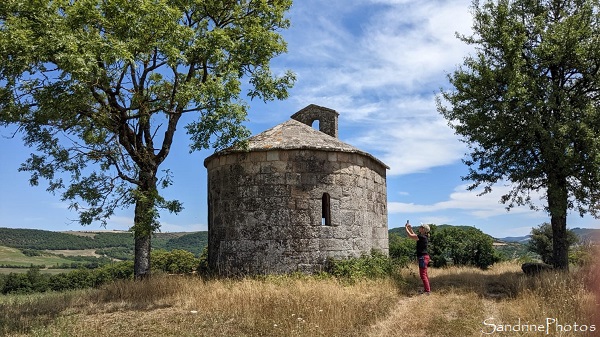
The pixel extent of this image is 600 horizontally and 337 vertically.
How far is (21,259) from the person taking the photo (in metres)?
75.2

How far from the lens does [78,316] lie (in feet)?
29.2

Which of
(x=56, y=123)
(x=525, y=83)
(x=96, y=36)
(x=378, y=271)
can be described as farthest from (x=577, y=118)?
(x=56, y=123)

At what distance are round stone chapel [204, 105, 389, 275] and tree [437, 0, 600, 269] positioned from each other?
409cm

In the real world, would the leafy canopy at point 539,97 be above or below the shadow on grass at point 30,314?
above

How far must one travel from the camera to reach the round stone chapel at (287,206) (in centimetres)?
1263

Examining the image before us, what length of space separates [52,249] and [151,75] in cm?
9303

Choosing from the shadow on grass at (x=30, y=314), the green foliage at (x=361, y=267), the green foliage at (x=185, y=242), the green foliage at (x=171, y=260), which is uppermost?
the green foliage at (x=361, y=267)

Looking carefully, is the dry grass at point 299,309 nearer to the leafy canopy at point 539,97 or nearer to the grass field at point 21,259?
the leafy canopy at point 539,97

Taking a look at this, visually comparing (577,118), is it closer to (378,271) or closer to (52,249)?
(378,271)

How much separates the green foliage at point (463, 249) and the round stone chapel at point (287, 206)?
8.97m

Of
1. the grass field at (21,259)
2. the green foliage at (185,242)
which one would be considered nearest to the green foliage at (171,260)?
the green foliage at (185,242)

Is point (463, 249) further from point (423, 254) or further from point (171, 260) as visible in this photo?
point (171, 260)

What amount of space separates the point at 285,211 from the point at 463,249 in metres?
12.4

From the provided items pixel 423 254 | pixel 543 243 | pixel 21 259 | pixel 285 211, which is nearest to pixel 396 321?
pixel 423 254
